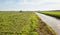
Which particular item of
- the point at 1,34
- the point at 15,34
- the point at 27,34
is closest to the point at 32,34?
the point at 27,34

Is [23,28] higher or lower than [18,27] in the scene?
lower

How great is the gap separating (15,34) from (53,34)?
3.76 metres

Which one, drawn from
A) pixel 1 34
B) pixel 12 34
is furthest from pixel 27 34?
pixel 1 34

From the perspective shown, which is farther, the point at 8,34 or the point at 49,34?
the point at 49,34

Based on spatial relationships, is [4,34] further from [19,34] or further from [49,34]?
→ [49,34]

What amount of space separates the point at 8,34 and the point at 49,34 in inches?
164

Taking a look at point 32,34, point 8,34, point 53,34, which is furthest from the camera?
point 53,34

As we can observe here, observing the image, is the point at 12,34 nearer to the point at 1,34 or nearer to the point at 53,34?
the point at 1,34

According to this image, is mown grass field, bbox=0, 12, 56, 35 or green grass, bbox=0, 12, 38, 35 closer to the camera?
green grass, bbox=0, 12, 38, 35

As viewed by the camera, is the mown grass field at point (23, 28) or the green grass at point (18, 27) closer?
the green grass at point (18, 27)

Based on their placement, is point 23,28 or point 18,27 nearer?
point 23,28

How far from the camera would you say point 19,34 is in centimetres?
1202

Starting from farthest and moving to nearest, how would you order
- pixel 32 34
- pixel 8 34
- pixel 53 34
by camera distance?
pixel 53 34
pixel 32 34
pixel 8 34

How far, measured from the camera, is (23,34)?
1217cm
